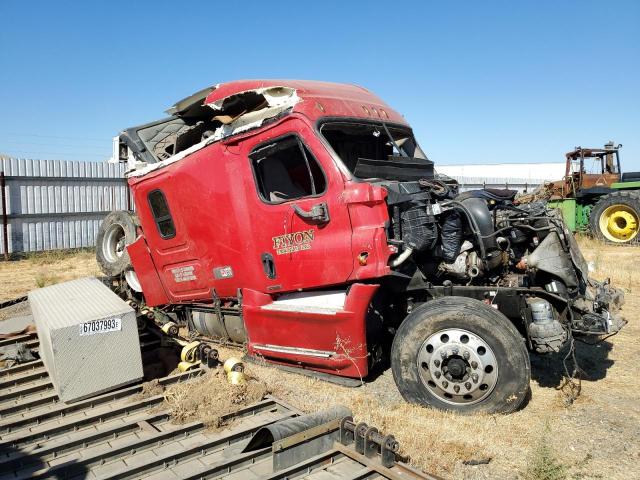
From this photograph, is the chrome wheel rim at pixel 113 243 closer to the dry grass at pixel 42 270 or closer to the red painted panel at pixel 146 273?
the red painted panel at pixel 146 273

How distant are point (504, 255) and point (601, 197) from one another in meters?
14.3

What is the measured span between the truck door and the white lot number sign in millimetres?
1424

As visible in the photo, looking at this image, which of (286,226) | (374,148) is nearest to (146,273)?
(286,226)

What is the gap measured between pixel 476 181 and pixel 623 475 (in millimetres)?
27215

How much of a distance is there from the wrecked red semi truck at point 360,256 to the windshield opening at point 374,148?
0.02 metres

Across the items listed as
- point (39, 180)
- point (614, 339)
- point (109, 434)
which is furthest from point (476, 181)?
point (109, 434)

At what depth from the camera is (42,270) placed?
12836 mm

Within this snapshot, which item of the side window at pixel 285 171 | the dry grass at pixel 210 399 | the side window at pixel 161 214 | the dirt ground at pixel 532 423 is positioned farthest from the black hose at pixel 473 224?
the side window at pixel 161 214

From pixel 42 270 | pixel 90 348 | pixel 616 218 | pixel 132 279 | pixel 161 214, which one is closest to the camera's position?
pixel 90 348

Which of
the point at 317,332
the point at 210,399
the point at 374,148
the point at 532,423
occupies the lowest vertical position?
the point at 532,423

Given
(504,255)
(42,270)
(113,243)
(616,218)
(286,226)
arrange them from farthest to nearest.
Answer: (616,218) → (42,270) → (113,243) → (286,226) → (504,255)

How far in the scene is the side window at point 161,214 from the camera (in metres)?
6.27

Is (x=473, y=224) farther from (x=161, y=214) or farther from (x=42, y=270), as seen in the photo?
(x=42, y=270)

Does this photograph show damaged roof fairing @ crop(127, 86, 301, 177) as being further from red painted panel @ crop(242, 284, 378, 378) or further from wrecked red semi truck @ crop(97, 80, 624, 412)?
red painted panel @ crop(242, 284, 378, 378)
